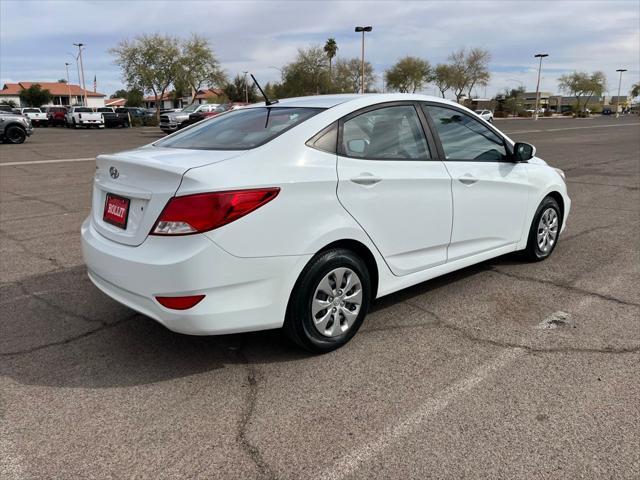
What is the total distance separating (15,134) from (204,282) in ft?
74.0

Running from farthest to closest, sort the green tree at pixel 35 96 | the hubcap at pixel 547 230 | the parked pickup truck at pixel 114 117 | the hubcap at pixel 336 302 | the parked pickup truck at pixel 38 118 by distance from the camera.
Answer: the green tree at pixel 35 96 → the parked pickup truck at pixel 38 118 → the parked pickup truck at pixel 114 117 → the hubcap at pixel 547 230 → the hubcap at pixel 336 302

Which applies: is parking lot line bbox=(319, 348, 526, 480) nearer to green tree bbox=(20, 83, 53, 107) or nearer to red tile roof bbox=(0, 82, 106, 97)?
green tree bbox=(20, 83, 53, 107)

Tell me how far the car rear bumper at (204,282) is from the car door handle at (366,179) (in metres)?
0.63

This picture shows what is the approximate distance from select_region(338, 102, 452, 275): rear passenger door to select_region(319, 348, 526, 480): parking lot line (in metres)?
0.90

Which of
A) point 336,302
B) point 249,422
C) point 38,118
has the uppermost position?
point 38,118

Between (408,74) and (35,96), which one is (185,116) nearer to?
(408,74)

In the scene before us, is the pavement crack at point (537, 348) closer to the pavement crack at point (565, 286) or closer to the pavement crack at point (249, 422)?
the pavement crack at point (565, 286)

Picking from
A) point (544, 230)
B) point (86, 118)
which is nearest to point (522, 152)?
point (544, 230)

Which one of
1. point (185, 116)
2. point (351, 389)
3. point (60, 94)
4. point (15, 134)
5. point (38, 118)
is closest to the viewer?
point (351, 389)

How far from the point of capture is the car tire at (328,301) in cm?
319

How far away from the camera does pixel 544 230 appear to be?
5348mm

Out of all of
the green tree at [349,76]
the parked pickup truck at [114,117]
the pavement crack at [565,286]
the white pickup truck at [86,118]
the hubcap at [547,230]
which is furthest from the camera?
the green tree at [349,76]

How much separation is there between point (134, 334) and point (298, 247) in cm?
153

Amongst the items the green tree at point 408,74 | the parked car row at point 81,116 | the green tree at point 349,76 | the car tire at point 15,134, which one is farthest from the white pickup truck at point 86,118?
the green tree at point 408,74
